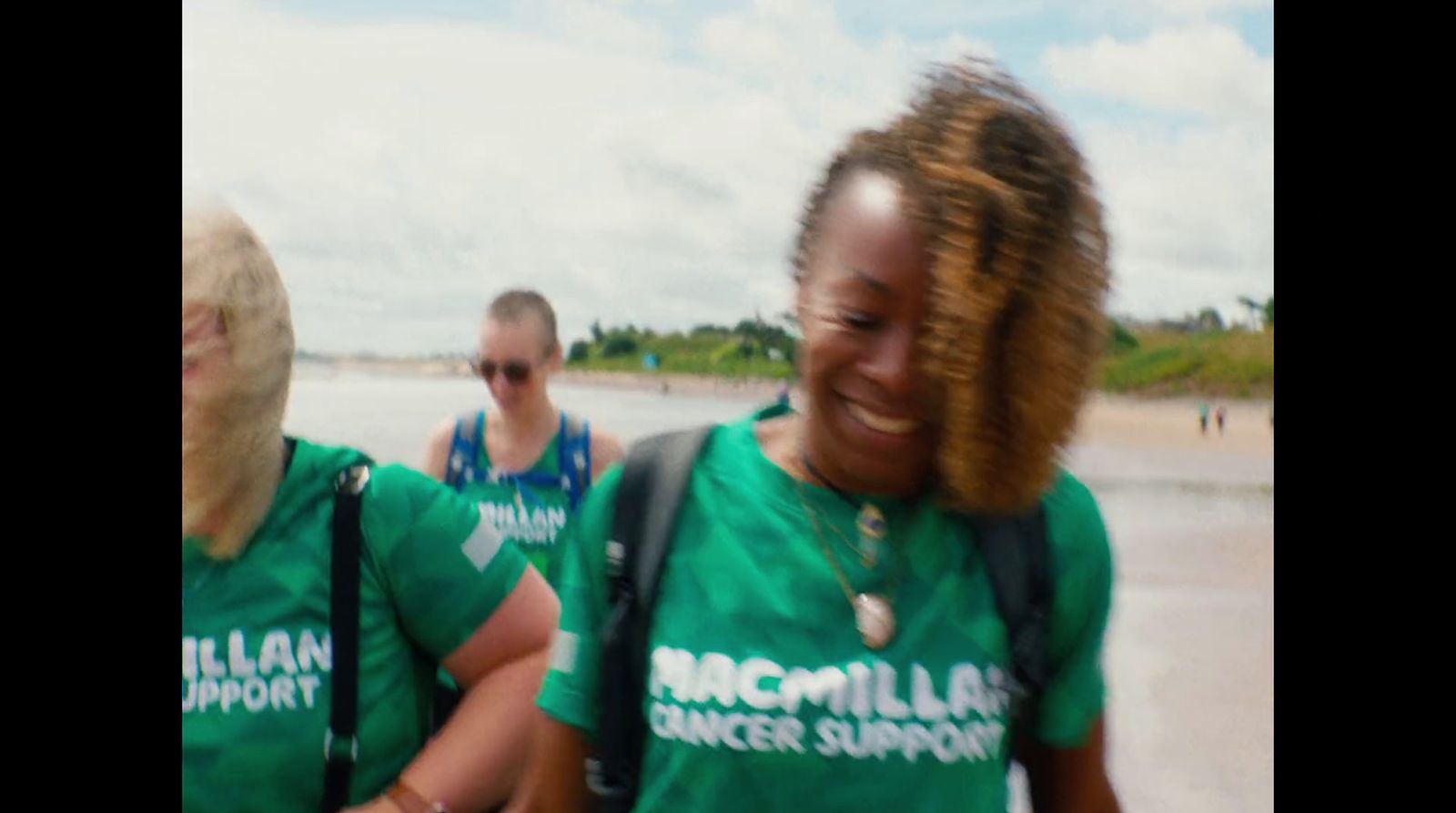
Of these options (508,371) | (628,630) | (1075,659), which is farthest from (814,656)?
(508,371)

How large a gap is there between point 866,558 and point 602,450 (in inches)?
128

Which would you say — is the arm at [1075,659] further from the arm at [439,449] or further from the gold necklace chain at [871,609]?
the arm at [439,449]

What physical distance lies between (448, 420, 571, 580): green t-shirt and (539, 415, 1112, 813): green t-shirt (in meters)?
2.81

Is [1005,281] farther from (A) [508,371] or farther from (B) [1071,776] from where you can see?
(A) [508,371]

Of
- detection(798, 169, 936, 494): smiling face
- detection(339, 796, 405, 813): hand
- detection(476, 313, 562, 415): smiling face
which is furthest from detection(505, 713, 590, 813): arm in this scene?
detection(476, 313, 562, 415): smiling face

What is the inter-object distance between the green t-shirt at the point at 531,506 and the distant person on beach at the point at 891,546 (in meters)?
2.81

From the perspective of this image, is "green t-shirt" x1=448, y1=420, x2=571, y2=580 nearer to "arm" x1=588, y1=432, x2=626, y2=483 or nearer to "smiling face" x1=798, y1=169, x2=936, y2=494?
"arm" x1=588, y1=432, x2=626, y2=483

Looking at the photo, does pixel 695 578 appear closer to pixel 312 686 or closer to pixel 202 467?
pixel 312 686

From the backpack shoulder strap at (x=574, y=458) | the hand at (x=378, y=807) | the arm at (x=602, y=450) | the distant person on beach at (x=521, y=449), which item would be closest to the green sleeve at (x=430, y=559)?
the hand at (x=378, y=807)

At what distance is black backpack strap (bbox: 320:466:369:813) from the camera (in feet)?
6.57

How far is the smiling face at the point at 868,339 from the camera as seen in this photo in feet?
5.22

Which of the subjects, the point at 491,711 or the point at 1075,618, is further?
the point at 491,711

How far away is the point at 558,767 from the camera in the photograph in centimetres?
175
